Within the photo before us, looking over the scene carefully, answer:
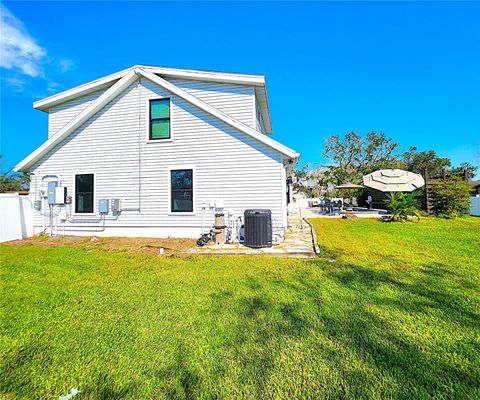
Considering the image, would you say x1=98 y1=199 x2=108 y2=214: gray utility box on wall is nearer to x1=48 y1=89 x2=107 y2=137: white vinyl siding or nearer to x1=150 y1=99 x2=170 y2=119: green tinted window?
x1=150 y1=99 x2=170 y2=119: green tinted window

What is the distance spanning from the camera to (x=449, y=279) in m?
3.88

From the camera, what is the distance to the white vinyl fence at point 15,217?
8375 millimetres

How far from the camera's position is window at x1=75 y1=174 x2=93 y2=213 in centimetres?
884

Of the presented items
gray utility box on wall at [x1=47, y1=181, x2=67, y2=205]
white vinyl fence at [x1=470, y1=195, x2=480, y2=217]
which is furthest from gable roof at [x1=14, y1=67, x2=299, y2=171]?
white vinyl fence at [x1=470, y1=195, x2=480, y2=217]

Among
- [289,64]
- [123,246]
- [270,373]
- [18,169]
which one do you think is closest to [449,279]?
[270,373]

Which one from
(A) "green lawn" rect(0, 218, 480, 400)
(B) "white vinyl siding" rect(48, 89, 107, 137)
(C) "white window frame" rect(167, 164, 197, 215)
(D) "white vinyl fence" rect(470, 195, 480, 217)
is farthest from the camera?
(D) "white vinyl fence" rect(470, 195, 480, 217)

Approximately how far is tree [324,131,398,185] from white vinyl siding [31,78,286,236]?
2577 centimetres

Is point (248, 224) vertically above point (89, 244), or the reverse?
point (248, 224)

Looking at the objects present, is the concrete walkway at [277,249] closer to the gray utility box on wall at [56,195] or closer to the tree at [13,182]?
the gray utility box on wall at [56,195]

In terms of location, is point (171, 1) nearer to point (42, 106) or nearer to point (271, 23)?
point (271, 23)

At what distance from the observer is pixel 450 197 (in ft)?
41.6

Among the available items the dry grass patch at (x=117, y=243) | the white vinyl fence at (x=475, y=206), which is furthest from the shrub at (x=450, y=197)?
the dry grass patch at (x=117, y=243)

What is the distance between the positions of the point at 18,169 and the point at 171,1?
9.48m

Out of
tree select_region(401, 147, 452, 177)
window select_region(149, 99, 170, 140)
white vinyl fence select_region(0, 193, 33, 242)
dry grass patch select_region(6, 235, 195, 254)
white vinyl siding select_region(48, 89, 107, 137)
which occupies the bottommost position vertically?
dry grass patch select_region(6, 235, 195, 254)
